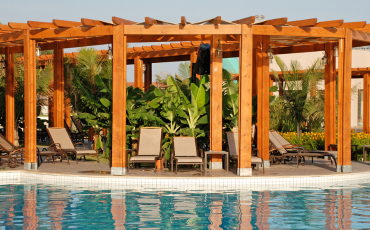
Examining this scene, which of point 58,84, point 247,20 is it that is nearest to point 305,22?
point 247,20

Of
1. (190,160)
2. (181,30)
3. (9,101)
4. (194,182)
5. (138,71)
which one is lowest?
(194,182)

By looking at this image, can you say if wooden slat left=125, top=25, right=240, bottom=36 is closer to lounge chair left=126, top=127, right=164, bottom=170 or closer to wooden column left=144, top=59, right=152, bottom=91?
lounge chair left=126, top=127, right=164, bottom=170

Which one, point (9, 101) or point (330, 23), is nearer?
point (330, 23)

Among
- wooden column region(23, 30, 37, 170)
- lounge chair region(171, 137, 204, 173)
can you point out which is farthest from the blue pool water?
lounge chair region(171, 137, 204, 173)

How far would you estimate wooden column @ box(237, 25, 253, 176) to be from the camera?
361 inches

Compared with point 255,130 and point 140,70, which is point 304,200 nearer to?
point 255,130

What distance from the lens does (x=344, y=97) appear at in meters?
9.82

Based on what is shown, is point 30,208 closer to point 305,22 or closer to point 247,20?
point 247,20

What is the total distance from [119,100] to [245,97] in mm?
2645

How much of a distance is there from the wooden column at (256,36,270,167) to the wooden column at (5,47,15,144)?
25.3 feet

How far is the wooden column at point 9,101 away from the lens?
537 inches

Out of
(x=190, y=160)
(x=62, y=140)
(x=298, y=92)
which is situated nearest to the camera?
(x=190, y=160)

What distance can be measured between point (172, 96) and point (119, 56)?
2392 mm

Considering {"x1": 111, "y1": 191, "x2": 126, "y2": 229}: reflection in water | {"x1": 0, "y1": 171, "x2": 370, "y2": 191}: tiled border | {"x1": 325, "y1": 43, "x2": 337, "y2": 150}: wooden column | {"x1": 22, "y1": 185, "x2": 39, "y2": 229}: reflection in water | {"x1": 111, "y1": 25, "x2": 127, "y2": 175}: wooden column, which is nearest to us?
{"x1": 22, "y1": 185, "x2": 39, "y2": 229}: reflection in water
